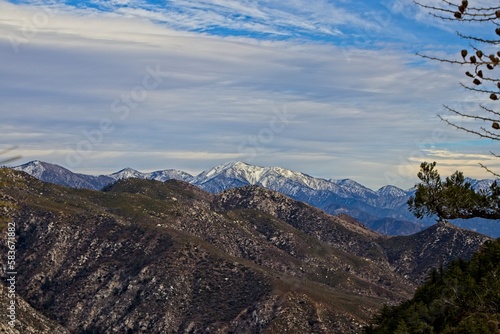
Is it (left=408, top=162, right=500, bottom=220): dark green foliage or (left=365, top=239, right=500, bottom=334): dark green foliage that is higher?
(left=408, top=162, right=500, bottom=220): dark green foliage

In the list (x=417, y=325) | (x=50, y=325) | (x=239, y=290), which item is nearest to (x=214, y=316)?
(x=239, y=290)

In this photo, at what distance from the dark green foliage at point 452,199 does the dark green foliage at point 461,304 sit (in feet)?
13.2

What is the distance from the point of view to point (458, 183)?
3047cm

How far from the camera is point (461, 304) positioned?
103ft

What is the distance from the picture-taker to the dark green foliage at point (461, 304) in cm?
3008

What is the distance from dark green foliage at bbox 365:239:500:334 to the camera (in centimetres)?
3008

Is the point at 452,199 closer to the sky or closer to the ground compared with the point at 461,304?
closer to the sky

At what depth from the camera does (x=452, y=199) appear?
96.4 ft

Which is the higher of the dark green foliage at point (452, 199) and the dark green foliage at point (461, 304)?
the dark green foliage at point (452, 199)

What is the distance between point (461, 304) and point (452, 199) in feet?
21.4

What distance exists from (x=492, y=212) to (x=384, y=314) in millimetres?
35661

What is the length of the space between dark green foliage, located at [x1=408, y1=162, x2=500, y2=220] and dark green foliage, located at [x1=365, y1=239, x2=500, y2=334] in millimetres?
4017

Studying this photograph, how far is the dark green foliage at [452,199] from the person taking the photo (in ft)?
96.5

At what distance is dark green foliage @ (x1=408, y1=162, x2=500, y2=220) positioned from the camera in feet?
96.5
